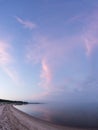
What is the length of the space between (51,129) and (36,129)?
2293 millimetres

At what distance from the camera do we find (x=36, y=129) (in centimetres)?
1980

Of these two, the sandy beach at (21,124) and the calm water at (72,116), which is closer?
the sandy beach at (21,124)

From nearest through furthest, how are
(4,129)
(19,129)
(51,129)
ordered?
(4,129)
(19,129)
(51,129)

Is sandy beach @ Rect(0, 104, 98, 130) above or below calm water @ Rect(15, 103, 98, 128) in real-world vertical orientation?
below

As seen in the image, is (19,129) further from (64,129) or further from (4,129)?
(64,129)

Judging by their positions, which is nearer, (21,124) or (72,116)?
(21,124)

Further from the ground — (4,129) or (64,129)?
(64,129)

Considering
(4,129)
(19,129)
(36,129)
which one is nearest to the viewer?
(4,129)

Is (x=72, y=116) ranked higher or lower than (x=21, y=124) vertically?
higher

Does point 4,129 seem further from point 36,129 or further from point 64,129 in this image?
point 64,129

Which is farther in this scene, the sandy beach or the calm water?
the calm water

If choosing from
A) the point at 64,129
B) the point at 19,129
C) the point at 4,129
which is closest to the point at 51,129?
the point at 64,129

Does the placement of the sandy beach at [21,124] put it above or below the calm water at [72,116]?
below

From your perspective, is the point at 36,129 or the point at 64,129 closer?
the point at 36,129
